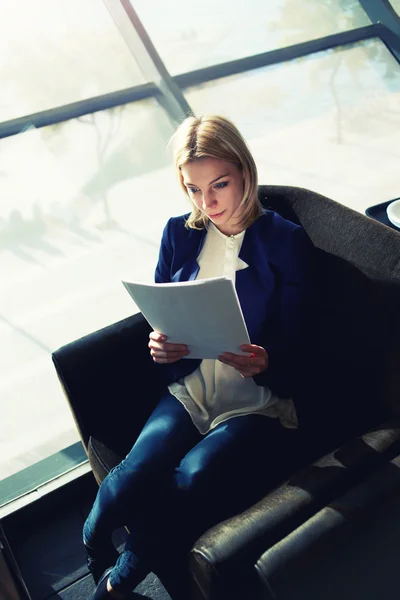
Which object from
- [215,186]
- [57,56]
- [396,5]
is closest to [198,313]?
[215,186]

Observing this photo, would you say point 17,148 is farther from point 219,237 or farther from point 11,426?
point 219,237

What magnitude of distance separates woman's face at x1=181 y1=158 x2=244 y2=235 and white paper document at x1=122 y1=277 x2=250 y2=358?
27 cm

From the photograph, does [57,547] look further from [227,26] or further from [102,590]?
[227,26]

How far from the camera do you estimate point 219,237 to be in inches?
58.9

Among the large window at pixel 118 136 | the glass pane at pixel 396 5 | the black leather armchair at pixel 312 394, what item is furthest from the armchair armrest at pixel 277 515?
the glass pane at pixel 396 5

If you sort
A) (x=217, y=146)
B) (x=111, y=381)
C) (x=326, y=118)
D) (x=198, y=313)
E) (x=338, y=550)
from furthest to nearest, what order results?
1. (x=326, y=118)
2. (x=111, y=381)
3. (x=217, y=146)
4. (x=198, y=313)
5. (x=338, y=550)

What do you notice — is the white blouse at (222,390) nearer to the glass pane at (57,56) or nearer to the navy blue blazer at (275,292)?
the navy blue blazer at (275,292)

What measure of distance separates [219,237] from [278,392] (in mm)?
438

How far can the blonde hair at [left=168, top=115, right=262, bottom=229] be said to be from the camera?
4.35 feet

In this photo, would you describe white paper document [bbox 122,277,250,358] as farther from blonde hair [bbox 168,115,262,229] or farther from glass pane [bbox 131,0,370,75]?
glass pane [bbox 131,0,370,75]

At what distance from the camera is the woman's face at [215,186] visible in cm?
134

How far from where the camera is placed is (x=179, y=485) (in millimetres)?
1245

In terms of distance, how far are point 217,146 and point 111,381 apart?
2.26 feet

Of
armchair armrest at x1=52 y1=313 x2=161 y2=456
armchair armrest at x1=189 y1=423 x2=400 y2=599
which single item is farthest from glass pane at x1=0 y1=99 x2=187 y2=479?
armchair armrest at x1=189 y1=423 x2=400 y2=599
